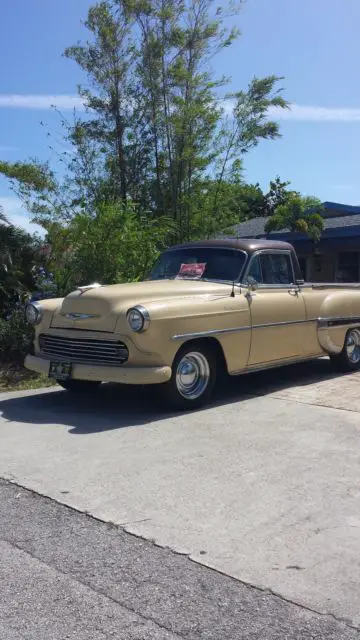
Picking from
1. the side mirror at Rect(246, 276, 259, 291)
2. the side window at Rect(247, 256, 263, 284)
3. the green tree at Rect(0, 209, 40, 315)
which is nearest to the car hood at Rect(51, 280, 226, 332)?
the side mirror at Rect(246, 276, 259, 291)

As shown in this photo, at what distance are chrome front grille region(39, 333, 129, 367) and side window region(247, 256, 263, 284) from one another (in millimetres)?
2081

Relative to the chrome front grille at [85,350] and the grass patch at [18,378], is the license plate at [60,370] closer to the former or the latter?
the chrome front grille at [85,350]

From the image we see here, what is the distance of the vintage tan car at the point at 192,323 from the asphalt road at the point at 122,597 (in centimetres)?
274

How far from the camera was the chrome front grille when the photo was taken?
6.64m

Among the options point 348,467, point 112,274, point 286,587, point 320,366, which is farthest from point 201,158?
point 286,587

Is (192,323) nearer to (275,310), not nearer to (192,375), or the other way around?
(192,375)

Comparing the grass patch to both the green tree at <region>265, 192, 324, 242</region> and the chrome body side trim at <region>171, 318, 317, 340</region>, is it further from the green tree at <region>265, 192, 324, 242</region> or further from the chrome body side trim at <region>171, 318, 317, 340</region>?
the green tree at <region>265, 192, 324, 242</region>

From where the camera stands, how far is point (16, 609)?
3123 mm

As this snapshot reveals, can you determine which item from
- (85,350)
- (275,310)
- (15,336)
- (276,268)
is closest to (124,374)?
(85,350)

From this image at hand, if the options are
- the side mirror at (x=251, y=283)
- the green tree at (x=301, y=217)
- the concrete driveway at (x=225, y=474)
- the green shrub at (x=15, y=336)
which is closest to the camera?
the concrete driveway at (x=225, y=474)

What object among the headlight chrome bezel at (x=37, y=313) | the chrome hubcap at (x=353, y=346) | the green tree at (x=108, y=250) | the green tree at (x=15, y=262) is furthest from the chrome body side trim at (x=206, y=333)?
the green tree at (x=15, y=262)

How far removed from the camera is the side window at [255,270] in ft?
26.2

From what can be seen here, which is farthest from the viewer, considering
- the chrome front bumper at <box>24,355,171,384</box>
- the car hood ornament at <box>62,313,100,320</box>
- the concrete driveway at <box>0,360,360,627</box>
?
the car hood ornament at <box>62,313,100,320</box>

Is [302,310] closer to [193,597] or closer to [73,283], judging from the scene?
[73,283]
